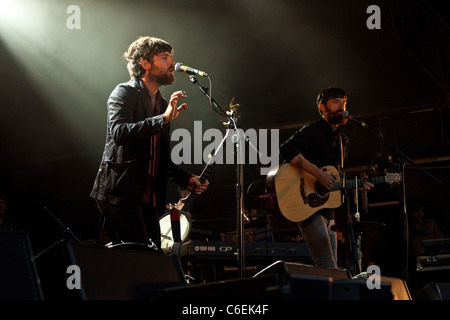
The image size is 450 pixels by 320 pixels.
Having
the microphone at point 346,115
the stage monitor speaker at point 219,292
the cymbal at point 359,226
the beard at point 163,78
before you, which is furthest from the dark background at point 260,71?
the stage monitor speaker at point 219,292

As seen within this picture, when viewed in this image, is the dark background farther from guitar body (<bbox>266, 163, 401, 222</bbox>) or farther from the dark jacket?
the dark jacket

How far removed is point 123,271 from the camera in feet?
7.51

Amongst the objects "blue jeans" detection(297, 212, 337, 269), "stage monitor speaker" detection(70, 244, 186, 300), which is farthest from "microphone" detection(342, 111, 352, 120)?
"stage monitor speaker" detection(70, 244, 186, 300)

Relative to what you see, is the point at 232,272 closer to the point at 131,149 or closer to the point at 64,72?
the point at 131,149

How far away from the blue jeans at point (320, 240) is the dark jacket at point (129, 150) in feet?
4.79

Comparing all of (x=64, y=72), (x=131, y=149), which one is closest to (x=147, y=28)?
(x=64, y=72)

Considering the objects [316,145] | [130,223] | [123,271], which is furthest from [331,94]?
[123,271]

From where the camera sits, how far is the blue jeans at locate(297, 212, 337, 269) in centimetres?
401

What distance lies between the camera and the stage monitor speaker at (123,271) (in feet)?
6.94

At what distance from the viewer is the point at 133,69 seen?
3428mm

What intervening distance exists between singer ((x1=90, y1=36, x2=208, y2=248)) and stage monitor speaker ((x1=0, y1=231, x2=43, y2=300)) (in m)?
0.96

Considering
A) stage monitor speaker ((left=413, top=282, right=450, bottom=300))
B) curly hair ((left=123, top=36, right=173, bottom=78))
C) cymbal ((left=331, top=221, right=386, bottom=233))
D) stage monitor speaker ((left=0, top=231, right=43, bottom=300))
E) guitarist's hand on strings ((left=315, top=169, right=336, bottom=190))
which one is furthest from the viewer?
guitarist's hand on strings ((left=315, top=169, right=336, bottom=190))

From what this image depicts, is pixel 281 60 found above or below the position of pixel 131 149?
above

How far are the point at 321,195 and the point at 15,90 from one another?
657 centimetres
